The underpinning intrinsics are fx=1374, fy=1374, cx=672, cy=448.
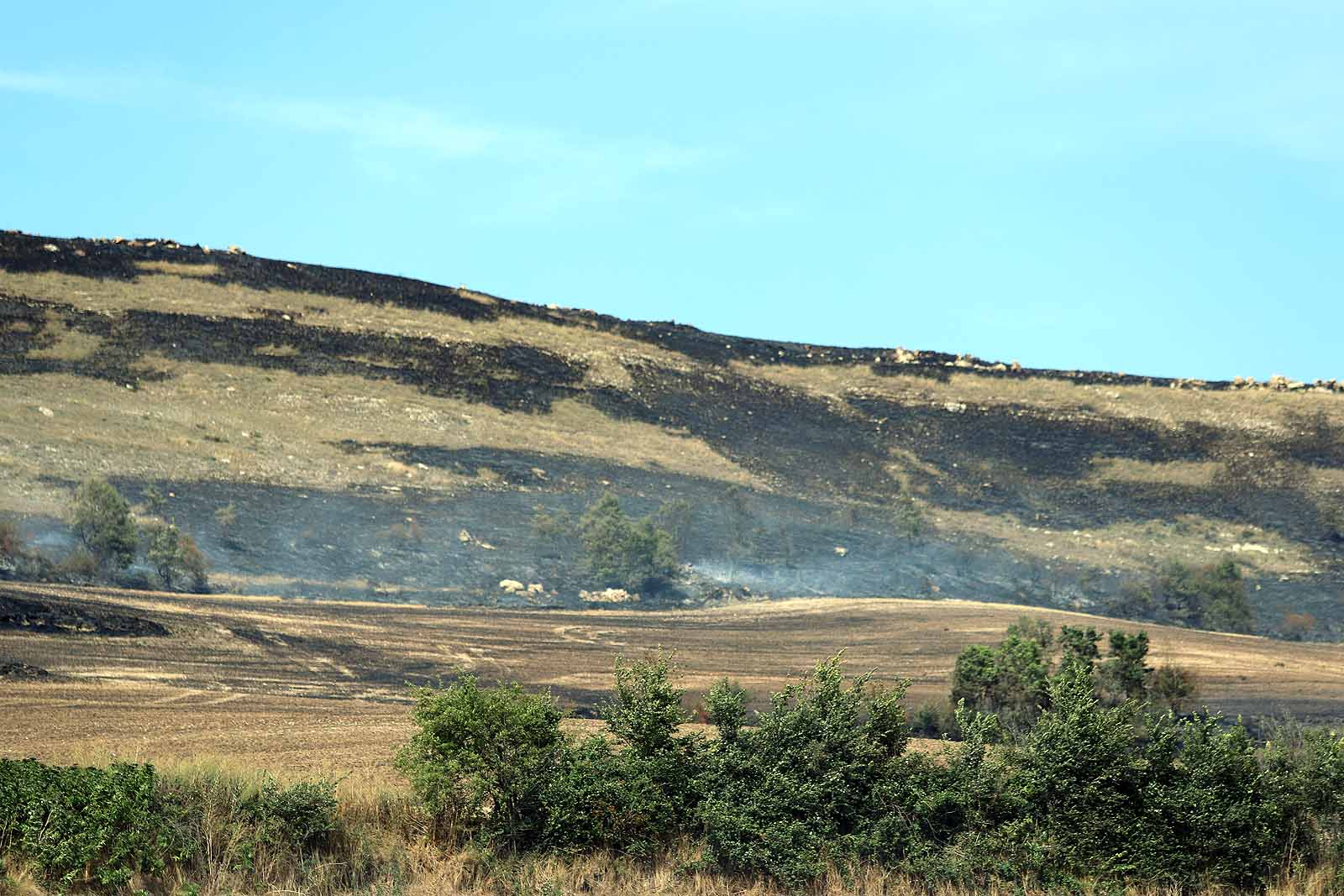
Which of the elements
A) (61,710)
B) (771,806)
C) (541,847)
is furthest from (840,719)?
(61,710)

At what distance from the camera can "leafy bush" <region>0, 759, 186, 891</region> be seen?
13898 millimetres

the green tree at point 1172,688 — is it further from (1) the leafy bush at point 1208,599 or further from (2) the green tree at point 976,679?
(1) the leafy bush at point 1208,599

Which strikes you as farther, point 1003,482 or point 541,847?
point 1003,482

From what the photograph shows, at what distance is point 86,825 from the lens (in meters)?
14.1

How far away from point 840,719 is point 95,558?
38319 mm

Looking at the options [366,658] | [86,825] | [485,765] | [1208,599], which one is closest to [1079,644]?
[366,658]

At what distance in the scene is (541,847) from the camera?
16.0 m

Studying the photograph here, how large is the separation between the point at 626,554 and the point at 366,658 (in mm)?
20948

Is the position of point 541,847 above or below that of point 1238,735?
below

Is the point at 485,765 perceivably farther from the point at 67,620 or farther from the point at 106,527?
the point at 106,527

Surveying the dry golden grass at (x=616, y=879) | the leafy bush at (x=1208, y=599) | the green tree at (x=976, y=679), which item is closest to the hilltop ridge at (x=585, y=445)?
the leafy bush at (x=1208, y=599)

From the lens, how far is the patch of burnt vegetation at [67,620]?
3406cm

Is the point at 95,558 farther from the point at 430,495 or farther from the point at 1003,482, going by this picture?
the point at 1003,482

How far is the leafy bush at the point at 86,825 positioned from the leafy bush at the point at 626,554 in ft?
139
